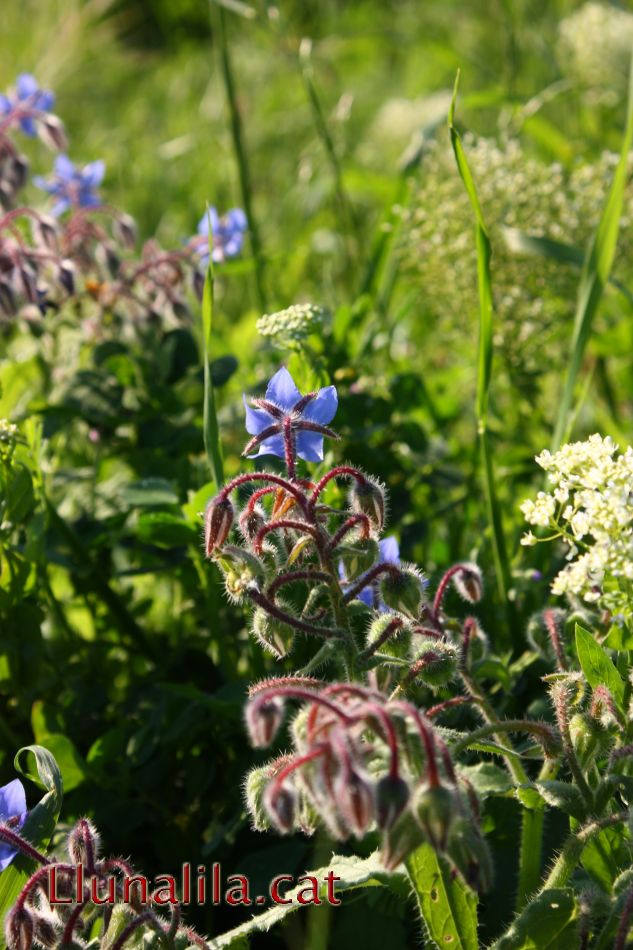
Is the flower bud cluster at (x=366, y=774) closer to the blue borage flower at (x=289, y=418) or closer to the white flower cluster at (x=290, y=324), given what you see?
the blue borage flower at (x=289, y=418)

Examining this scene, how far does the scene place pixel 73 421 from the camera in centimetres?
197

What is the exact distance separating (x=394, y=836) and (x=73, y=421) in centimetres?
120

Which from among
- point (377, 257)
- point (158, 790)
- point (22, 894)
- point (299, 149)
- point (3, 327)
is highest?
point (299, 149)

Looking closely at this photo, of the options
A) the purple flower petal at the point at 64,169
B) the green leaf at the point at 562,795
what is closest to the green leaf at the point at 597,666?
the green leaf at the point at 562,795

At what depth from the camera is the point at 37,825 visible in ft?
4.12

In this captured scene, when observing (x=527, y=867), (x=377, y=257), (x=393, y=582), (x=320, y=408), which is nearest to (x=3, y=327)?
(x=377, y=257)

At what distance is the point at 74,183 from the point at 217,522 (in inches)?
56.5

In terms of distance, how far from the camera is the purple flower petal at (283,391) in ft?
4.26

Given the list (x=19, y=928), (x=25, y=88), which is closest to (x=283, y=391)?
(x=19, y=928)

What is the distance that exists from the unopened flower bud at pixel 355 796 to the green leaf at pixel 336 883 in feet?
0.97

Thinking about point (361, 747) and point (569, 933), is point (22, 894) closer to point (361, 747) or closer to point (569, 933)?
point (361, 747)

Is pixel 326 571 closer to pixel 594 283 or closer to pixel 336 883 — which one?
pixel 336 883

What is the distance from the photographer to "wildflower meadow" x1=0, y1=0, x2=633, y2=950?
114 cm

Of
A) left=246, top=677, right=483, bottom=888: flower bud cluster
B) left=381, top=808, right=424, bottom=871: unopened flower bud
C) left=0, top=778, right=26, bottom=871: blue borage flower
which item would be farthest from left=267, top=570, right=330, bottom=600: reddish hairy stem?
left=0, top=778, right=26, bottom=871: blue borage flower
